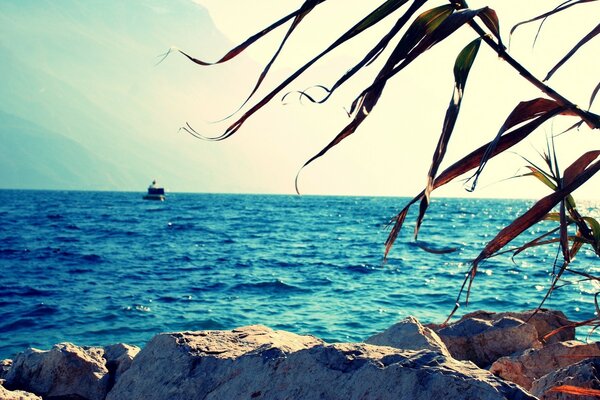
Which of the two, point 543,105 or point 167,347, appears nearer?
point 543,105

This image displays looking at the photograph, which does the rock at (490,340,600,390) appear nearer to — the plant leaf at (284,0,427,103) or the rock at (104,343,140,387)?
the rock at (104,343,140,387)

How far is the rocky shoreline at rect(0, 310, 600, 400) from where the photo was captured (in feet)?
7.06

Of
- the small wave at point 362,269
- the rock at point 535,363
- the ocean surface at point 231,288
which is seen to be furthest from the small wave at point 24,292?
the rock at point 535,363

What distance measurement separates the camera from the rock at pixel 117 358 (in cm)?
433

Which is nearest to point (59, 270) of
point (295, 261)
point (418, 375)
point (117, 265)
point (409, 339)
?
point (117, 265)

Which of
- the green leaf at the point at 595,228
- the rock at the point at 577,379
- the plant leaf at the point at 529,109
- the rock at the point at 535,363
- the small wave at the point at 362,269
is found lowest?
the small wave at the point at 362,269

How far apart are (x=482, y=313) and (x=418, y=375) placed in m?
5.48

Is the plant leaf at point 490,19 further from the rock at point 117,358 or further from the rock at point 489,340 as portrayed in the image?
the rock at point 489,340

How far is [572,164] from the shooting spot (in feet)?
4.69

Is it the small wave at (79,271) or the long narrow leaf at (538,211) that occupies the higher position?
the long narrow leaf at (538,211)

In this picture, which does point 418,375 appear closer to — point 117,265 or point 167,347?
point 167,347

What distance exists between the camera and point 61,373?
436 centimetres

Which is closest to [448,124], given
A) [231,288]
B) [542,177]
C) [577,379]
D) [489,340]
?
[542,177]

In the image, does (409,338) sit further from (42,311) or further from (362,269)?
(362,269)
